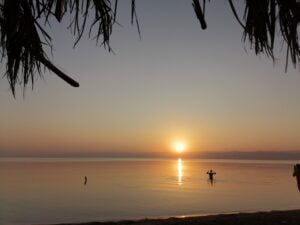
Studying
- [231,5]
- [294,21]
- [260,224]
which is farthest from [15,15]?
[260,224]

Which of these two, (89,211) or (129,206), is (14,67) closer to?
(89,211)

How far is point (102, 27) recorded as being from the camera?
5.07ft

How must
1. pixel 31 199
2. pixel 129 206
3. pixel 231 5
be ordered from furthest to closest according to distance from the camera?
pixel 31 199
pixel 129 206
pixel 231 5

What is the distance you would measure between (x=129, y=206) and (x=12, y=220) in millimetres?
13293

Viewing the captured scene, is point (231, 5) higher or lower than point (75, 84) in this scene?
higher

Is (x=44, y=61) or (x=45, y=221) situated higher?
(x=44, y=61)

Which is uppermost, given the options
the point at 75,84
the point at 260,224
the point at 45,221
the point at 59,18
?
the point at 59,18

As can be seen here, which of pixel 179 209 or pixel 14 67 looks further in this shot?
pixel 179 209

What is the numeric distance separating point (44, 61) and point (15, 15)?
17 centimetres

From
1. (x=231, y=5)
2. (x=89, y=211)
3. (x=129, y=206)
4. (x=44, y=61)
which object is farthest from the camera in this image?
(x=129, y=206)

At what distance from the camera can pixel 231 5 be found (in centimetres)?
137

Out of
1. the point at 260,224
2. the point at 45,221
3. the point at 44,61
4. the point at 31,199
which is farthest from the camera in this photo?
the point at 31,199

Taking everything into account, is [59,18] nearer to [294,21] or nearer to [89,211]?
[294,21]

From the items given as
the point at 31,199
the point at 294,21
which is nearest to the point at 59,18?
the point at 294,21
